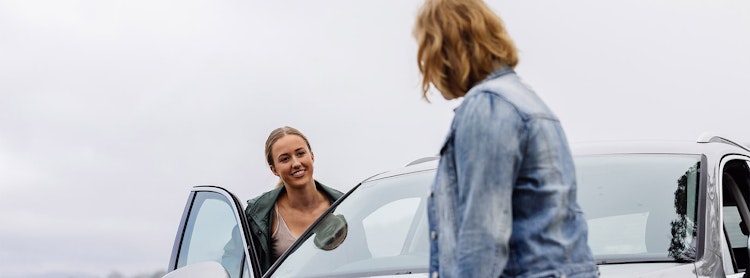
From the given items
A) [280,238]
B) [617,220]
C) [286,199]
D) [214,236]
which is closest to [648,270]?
[617,220]

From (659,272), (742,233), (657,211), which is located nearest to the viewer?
(659,272)

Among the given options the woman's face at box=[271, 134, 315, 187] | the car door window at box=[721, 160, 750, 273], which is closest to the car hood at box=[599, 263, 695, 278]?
the car door window at box=[721, 160, 750, 273]

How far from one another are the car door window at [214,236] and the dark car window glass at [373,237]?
61cm

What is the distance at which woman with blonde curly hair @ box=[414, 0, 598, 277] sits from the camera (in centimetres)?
263

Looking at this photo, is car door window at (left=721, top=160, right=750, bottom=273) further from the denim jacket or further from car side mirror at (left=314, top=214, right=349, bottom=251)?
the denim jacket

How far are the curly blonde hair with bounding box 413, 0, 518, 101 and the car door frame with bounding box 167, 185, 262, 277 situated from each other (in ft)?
8.84

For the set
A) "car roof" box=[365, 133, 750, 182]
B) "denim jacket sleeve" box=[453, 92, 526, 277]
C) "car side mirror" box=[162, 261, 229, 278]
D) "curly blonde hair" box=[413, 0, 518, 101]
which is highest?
"curly blonde hair" box=[413, 0, 518, 101]

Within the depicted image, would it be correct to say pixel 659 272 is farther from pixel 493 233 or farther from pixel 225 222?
pixel 225 222

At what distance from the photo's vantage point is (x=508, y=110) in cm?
270

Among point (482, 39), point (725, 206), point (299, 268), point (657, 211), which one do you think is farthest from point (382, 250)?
point (482, 39)

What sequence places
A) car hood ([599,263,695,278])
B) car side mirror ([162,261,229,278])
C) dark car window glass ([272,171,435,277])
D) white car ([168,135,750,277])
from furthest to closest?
dark car window glass ([272,171,435,277]), white car ([168,135,750,277]), car side mirror ([162,261,229,278]), car hood ([599,263,695,278])

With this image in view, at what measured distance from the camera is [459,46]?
2.76 meters

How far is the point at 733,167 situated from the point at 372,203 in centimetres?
175

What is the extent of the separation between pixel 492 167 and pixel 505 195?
7cm
